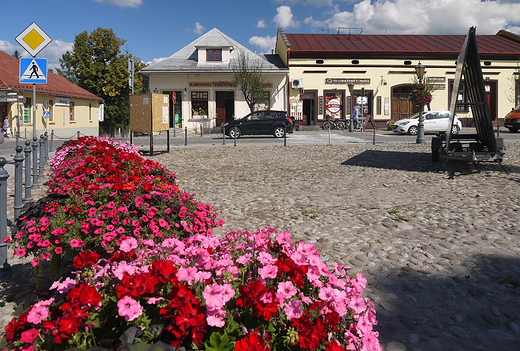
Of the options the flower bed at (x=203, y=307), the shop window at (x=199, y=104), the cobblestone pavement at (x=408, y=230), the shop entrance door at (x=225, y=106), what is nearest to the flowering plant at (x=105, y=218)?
the cobblestone pavement at (x=408, y=230)

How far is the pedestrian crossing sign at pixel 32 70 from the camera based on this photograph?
31.5ft

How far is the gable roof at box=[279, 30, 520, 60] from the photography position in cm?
3689

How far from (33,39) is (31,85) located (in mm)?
28688

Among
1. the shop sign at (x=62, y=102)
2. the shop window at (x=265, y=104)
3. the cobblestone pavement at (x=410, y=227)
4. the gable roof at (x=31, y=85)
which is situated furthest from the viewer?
the shop sign at (x=62, y=102)

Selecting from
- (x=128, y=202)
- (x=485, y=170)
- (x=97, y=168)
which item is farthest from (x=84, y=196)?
(x=485, y=170)

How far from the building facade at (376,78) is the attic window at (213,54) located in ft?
17.8

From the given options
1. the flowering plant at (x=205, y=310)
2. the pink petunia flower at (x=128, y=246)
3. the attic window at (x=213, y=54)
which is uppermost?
the attic window at (x=213, y=54)

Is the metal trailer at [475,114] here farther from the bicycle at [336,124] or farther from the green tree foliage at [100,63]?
the green tree foliage at [100,63]

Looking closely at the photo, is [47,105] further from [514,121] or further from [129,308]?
[129,308]

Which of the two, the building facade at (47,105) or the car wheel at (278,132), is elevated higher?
the building facade at (47,105)

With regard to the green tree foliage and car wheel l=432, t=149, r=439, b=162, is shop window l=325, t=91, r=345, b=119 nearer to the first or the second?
the green tree foliage

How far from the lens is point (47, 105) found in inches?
1369

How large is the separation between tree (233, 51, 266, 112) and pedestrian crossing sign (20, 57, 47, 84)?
987 inches

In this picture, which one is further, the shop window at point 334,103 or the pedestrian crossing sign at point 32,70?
the shop window at point 334,103
